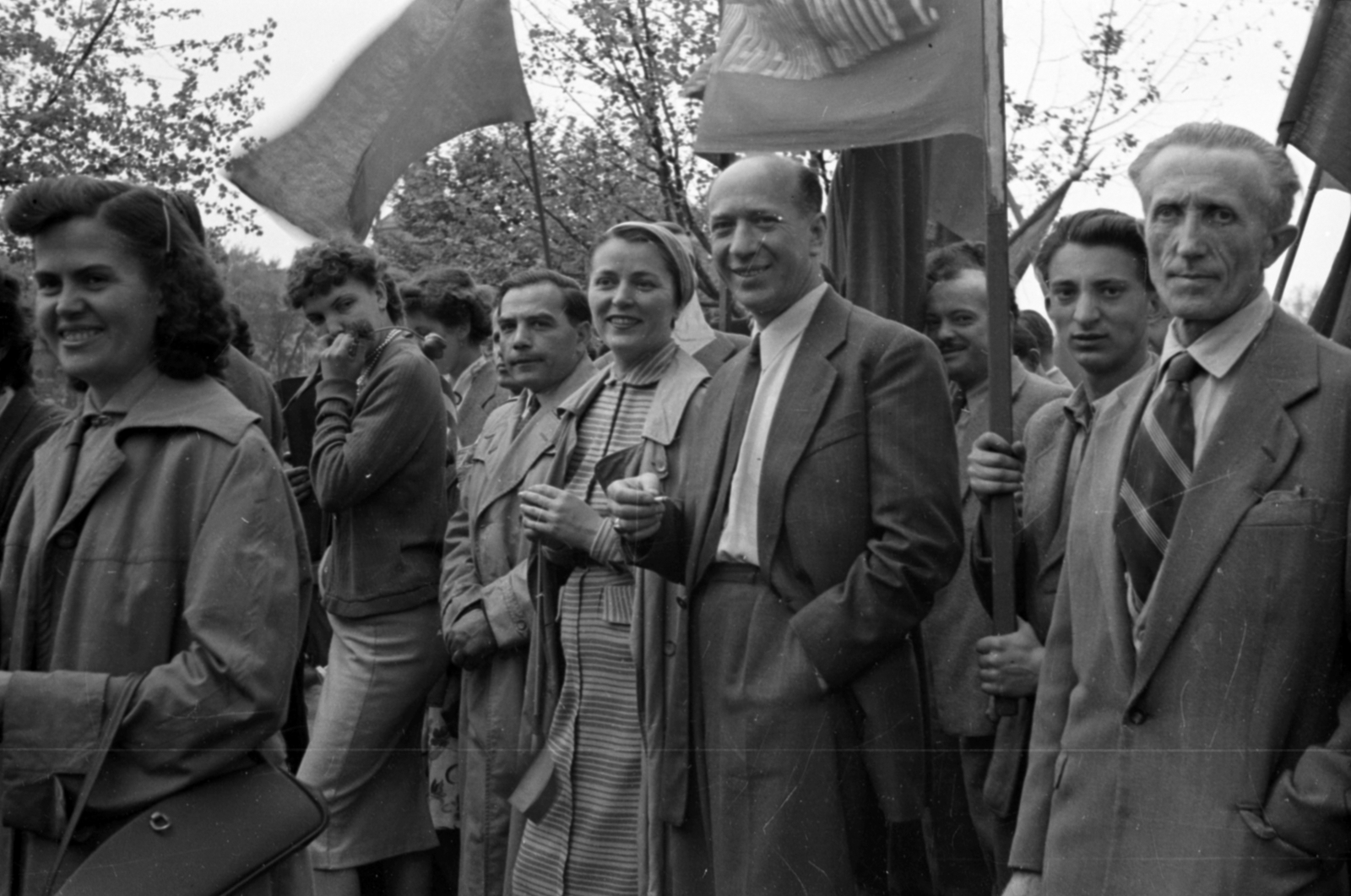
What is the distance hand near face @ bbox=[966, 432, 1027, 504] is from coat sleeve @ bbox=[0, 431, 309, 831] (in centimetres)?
173

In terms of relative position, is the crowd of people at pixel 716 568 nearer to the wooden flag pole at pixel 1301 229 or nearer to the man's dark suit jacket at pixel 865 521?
the man's dark suit jacket at pixel 865 521

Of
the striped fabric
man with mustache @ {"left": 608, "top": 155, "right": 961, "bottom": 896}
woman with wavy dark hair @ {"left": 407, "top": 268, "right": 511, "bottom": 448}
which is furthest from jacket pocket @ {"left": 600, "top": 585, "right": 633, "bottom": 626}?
woman with wavy dark hair @ {"left": 407, "top": 268, "right": 511, "bottom": 448}

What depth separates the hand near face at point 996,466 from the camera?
13.7ft

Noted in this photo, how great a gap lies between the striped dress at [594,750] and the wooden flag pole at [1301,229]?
192 cm

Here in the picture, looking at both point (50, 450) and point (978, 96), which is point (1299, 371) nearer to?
point (978, 96)

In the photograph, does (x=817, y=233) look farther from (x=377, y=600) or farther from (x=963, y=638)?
(x=377, y=600)

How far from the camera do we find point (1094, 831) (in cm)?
328

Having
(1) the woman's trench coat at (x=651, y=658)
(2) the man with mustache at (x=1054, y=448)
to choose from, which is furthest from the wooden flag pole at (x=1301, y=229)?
(1) the woman's trench coat at (x=651, y=658)

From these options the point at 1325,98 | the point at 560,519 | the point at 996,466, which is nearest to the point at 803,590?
the point at 996,466

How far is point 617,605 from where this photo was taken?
502 centimetres

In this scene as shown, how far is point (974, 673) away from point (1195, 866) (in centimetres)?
176

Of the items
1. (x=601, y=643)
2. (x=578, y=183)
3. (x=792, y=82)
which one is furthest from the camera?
(x=578, y=183)

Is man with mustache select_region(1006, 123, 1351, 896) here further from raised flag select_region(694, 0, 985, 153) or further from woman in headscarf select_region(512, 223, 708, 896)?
woman in headscarf select_region(512, 223, 708, 896)

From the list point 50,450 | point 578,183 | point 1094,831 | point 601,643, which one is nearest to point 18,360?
point 50,450
